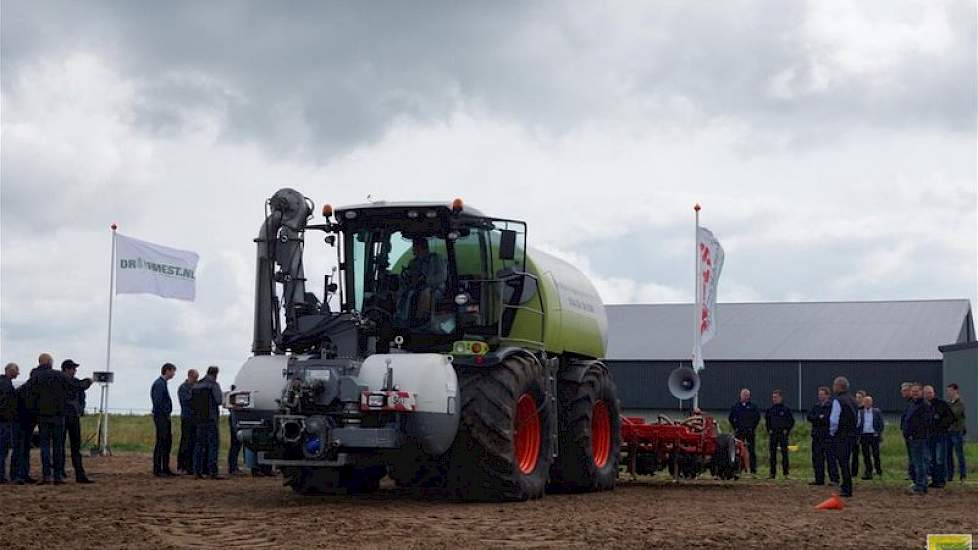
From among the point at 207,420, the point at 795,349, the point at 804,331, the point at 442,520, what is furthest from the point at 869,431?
the point at 804,331

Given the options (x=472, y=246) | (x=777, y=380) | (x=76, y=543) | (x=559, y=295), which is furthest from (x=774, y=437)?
(x=777, y=380)

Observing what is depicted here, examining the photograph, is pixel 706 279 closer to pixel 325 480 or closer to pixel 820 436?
pixel 820 436

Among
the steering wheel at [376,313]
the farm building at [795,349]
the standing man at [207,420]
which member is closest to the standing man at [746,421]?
the standing man at [207,420]

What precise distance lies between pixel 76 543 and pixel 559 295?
28.7 feet

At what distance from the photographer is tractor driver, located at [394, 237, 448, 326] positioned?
16.8 m

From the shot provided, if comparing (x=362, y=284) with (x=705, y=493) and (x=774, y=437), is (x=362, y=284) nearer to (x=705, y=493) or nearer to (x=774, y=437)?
(x=705, y=493)

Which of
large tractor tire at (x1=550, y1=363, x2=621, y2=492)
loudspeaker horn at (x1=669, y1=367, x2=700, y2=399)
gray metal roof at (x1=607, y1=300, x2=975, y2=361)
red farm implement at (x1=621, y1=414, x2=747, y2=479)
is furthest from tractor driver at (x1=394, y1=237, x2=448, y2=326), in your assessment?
gray metal roof at (x1=607, y1=300, x2=975, y2=361)

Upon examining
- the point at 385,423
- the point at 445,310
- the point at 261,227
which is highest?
the point at 261,227

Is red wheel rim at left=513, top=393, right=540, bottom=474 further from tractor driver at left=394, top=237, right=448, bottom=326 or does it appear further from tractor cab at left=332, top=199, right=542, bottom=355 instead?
tractor driver at left=394, top=237, right=448, bottom=326

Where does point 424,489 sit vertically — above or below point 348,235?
below

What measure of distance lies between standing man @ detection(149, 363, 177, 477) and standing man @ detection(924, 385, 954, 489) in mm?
12156

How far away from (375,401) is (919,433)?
9.81 metres

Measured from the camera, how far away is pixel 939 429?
2102 cm

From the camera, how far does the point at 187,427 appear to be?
22.2 metres
